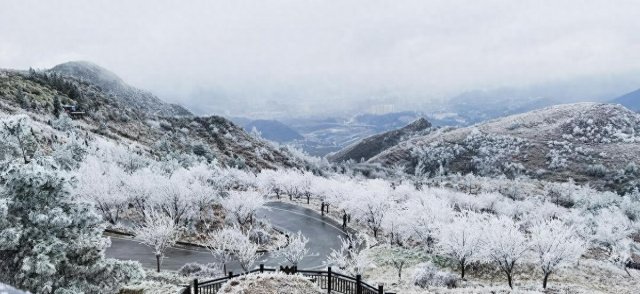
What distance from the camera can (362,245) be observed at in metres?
49.6

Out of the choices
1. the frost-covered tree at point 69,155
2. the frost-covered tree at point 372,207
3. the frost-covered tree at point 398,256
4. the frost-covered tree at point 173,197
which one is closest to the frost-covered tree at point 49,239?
the frost-covered tree at point 398,256

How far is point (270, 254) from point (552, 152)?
5978 inches

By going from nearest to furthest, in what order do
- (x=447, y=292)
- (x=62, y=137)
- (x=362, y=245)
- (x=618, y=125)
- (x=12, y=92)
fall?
(x=447, y=292)
(x=362, y=245)
(x=62, y=137)
(x=12, y=92)
(x=618, y=125)

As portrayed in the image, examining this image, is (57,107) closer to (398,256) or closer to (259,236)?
(259,236)

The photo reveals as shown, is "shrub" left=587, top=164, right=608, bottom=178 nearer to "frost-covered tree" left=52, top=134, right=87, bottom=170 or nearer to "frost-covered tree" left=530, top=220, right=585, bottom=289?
"frost-covered tree" left=530, top=220, right=585, bottom=289

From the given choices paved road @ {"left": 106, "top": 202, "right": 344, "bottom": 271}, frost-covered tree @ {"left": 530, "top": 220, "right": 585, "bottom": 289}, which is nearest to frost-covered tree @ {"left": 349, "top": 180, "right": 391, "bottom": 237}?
paved road @ {"left": 106, "top": 202, "right": 344, "bottom": 271}

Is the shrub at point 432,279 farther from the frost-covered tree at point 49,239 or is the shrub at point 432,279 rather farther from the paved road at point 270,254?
the frost-covered tree at point 49,239

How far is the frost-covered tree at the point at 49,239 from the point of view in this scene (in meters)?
17.4

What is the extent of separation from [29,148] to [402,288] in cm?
2990

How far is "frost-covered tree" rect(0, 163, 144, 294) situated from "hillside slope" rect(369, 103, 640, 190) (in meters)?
147

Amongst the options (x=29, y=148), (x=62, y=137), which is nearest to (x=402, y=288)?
(x=29, y=148)

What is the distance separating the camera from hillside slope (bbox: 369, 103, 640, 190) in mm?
150500

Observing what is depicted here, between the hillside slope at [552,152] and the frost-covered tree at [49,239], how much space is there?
147m

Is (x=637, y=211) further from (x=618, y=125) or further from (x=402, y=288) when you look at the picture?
(x=618, y=125)
